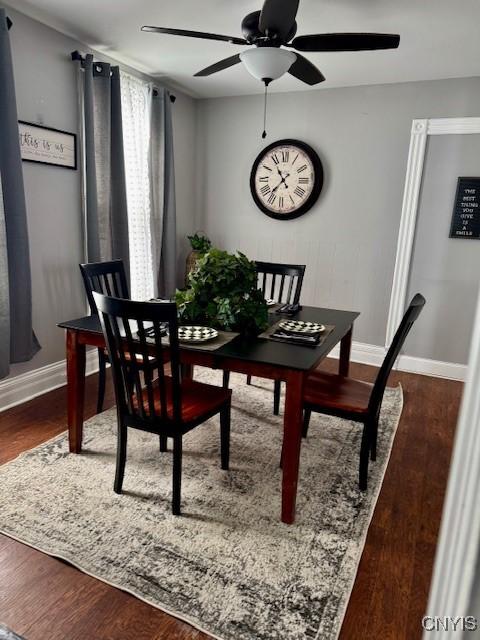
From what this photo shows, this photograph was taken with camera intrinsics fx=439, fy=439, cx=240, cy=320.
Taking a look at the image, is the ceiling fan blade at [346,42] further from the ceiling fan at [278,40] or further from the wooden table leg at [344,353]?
the wooden table leg at [344,353]

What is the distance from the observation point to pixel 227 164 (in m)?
4.48

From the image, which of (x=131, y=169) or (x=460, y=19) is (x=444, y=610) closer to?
(x=460, y=19)

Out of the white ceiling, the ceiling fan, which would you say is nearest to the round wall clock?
the white ceiling

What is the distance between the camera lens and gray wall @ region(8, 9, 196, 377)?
2.80 m

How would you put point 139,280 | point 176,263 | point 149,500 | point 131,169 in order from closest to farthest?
point 149,500 < point 131,169 < point 139,280 < point 176,263

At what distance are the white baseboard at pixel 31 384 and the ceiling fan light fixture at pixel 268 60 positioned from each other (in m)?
2.40

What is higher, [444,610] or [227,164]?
[227,164]

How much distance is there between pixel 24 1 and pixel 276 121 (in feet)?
7.41

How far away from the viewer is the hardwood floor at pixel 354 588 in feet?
4.67

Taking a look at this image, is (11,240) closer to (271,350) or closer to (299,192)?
(271,350)

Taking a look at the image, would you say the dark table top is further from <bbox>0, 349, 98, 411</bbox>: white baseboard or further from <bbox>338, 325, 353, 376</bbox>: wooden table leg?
<bbox>0, 349, 98, 411</bbox>: white baseboard

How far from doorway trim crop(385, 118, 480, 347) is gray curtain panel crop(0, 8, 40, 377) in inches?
117

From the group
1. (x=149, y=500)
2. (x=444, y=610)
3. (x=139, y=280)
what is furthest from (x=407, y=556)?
(x=139, y=280)

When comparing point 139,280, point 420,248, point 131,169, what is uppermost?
point 131,169
